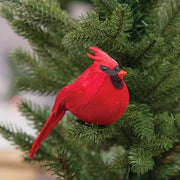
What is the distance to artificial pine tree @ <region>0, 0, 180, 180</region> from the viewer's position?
1.10 feet

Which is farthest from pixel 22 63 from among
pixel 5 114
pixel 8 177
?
pixel 5 114

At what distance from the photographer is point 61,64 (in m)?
0.48

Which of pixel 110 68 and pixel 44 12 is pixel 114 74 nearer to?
pixel 110 68

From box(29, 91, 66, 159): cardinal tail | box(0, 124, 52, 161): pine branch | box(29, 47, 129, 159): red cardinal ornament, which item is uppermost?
box(29, 47, 129, 159): red cardinal ornament

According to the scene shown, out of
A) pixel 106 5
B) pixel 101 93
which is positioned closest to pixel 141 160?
pixel 101 93

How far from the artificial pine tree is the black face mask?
1.6 inches

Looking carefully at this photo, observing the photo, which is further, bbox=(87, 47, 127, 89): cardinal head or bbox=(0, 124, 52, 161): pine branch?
bbox=(0, 124, 52, 161): pine branch

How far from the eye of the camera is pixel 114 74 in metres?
0.31

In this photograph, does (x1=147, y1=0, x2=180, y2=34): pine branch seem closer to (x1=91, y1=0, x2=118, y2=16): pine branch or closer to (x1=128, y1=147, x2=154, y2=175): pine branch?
(x1=91, y1=0, x2=118, y2=16): pine branch

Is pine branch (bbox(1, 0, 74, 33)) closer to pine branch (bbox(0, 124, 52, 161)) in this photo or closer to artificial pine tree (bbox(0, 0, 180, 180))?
artificial pine tree (bbox(0, 0, 180, 180))

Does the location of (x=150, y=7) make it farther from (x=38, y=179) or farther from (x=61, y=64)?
(x=38, y=179)

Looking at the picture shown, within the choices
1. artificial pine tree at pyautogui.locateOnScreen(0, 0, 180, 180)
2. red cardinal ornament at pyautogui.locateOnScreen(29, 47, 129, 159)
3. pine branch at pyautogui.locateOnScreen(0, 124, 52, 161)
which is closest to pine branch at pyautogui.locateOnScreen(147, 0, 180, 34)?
artificial pine tree at pyautogui.locateOnScreen(0, 0, 180, 180)

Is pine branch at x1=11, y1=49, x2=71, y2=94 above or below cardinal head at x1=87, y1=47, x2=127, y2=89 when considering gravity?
below

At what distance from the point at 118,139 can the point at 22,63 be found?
24 cm
